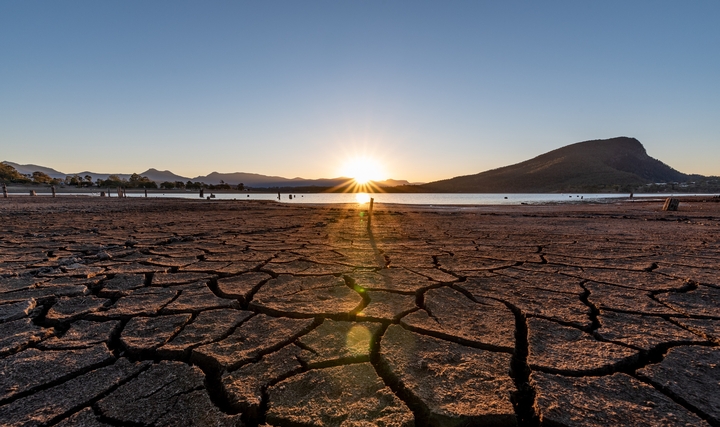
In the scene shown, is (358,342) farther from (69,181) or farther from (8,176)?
(69,181)

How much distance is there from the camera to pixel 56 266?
9.52 feet

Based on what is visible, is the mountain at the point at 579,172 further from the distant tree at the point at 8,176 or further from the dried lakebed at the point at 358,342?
the distant tree at the point at 8,176

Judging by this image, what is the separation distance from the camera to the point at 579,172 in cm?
6606

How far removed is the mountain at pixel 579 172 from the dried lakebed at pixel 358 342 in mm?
63987

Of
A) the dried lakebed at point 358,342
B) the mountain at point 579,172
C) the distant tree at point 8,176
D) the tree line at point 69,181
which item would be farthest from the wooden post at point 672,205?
the distant tree at point 8,176

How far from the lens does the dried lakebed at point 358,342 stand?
1.12 metres

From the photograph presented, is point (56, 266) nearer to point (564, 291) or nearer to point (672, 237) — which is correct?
point (564, 291)

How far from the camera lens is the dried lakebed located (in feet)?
3.66

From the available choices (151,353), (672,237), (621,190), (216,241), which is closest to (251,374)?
(151,353)

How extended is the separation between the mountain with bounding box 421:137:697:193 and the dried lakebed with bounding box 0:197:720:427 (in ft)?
210

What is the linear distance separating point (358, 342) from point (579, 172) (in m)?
80.8

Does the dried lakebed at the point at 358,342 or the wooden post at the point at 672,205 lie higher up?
the wooden post at the point at 672,205

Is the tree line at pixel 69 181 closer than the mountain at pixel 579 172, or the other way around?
the tree line at pixel 69 181

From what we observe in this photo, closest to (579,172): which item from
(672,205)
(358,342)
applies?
(672,205)
